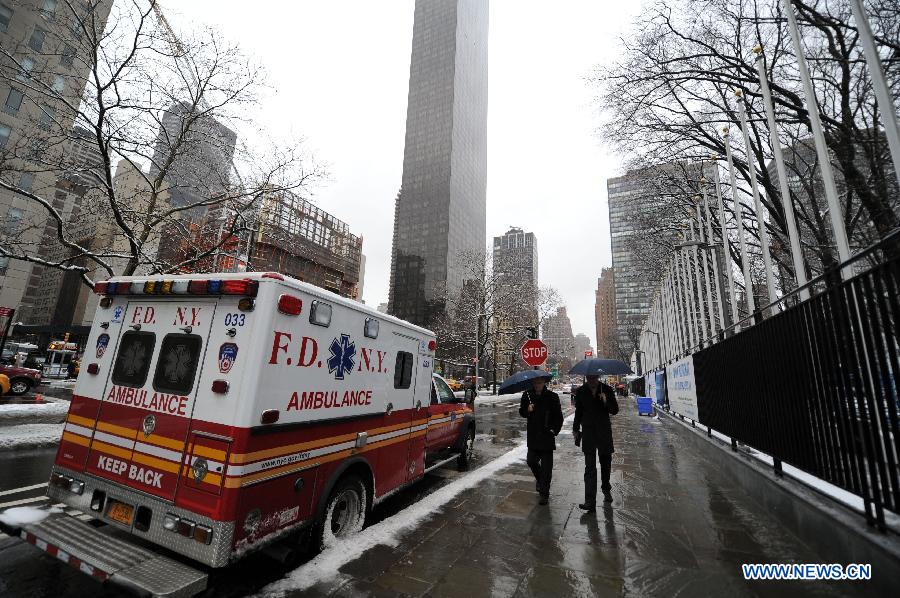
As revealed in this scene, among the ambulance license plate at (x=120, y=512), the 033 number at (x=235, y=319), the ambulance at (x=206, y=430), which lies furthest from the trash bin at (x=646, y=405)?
the ambulance license plate at (x=120, y=512)

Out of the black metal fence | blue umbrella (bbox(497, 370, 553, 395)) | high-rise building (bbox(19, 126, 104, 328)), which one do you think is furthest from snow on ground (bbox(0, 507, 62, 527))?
high-rise building (bbox(19, 126, 104, 328))

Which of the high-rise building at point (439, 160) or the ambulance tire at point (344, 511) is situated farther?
the high-rise building at point (439, 160)

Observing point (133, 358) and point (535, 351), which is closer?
point (133, 358)

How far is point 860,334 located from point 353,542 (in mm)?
5273

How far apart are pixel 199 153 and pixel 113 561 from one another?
1558 centimetres

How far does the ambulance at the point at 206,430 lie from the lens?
2859 mm

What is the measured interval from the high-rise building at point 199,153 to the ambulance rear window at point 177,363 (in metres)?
13.1

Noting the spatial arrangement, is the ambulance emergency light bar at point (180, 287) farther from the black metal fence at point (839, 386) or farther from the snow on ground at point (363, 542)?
the black metal fence at point (839, 386)

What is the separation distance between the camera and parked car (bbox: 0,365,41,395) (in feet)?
49.5

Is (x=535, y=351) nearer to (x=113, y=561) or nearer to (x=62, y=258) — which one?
(x=113, y=561)

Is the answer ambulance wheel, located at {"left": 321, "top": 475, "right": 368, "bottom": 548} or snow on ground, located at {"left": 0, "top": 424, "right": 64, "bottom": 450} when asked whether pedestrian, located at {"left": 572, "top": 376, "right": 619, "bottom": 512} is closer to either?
ambulance wheel, located at {"left": 321, "top": 475, "right": 368, "bottom": 548}

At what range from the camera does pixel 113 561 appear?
2.70 meters

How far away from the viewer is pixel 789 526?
449 centimetres

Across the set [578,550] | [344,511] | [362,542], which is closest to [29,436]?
[344,511]
